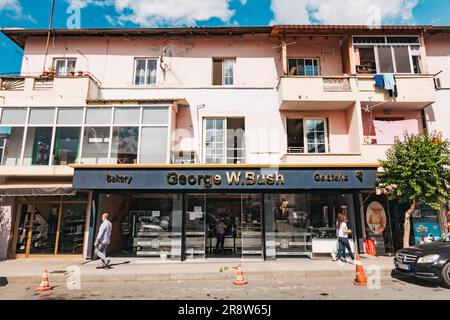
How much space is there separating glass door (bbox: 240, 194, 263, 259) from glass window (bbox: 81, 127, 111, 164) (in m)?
6.48

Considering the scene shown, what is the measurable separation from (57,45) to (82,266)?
446 inches

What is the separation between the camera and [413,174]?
10.6m

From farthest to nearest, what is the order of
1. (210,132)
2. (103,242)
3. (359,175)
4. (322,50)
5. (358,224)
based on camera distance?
(322,50)
(210,132)
(358,224)
(359,175)
(103,242)

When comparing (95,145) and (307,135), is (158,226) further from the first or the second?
(307,135)

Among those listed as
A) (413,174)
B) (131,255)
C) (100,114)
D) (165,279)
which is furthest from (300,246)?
(100,114)

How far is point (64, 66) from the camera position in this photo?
1446 cm

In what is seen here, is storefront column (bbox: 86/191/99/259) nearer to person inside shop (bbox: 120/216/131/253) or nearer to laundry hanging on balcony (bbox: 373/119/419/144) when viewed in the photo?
person inside shop (bbox: 120/216/131/253)

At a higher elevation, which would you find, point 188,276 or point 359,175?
point 359,175

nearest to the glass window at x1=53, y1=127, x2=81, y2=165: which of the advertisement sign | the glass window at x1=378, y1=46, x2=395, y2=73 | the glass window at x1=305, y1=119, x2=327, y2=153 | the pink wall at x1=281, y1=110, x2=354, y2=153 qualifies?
the pink wall at x1=281, y1=110, x2=354, y2=153

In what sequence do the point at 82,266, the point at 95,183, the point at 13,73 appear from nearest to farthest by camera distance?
the point at 82,266, the point at 95,183, the point at 13,73

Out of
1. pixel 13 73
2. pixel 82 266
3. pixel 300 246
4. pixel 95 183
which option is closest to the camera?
pixel 82 266

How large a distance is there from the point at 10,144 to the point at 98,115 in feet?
13.8

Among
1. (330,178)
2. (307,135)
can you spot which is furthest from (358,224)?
(307,135)
